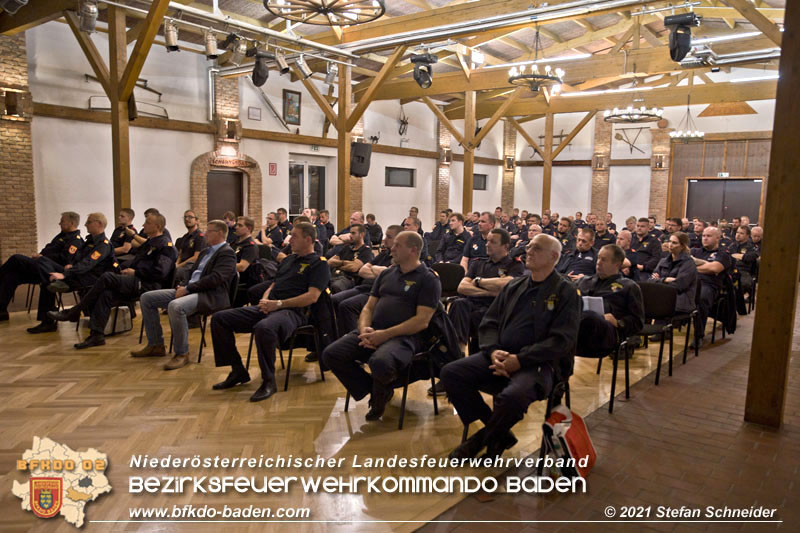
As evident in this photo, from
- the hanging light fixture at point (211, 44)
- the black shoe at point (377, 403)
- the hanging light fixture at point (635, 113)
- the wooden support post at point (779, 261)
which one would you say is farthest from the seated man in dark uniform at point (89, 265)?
the hanging light fixture at point (635, 113)

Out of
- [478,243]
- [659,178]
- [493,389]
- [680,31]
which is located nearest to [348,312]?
[478,243]

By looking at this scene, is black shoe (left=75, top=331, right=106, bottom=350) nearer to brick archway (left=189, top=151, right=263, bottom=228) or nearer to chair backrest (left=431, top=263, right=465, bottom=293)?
chair backrest (left=431, top=263, right=465, bottom=293)

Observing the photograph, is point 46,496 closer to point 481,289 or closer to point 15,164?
point 481,289

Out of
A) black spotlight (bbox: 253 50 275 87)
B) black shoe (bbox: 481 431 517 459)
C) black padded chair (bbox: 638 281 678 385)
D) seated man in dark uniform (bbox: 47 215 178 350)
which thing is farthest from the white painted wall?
black shoe (bbox: 481 431 517 459)

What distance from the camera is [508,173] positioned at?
20484 mm

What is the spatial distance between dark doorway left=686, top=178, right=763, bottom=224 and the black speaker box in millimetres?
11847

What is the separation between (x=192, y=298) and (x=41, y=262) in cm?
252

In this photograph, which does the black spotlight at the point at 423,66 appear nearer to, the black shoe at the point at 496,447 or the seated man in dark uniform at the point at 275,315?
the seated man in dark uniform at the point at 275,315

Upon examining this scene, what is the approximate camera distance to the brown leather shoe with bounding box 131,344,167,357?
495 cm

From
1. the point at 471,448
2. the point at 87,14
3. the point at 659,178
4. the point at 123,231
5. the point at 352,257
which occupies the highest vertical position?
the point at 87,14

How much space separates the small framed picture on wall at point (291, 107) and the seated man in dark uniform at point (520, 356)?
1071 cm

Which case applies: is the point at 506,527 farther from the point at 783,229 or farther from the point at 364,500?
the point at 783,229

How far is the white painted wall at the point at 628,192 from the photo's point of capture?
59.7ft

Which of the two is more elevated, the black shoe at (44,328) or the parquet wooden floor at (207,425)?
the black shoe at (44,328)
